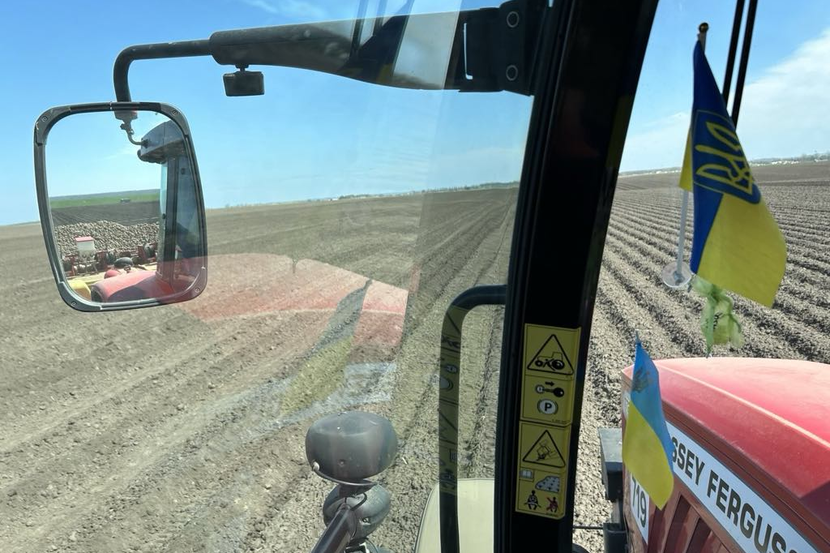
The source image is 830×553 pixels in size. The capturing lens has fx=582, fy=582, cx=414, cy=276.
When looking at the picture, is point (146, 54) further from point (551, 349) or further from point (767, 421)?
point (767, 421)

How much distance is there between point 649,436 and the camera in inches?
31.3

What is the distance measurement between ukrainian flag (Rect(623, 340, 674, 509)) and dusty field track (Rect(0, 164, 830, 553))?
0.22 metres

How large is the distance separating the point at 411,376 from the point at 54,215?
0.93m

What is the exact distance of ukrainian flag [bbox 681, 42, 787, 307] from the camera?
2.03ft

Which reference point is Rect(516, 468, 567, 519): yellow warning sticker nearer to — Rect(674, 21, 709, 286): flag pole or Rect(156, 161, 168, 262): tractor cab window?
Rect(674, 21, 709, 286): flag pole

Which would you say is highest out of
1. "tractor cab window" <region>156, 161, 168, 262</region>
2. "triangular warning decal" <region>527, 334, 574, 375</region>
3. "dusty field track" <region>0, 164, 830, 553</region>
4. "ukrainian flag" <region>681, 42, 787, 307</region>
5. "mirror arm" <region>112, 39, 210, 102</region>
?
"mirror arm" <region>112, 39, 210, 102</region>

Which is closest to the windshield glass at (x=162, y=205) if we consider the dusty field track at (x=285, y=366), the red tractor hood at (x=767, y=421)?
the dusty field track at (x=285, y=366)

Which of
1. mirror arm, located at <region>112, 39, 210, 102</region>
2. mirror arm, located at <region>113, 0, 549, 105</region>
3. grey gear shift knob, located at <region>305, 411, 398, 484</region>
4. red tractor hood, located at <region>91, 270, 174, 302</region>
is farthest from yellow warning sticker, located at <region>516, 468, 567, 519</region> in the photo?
red tractor hood, located at <region>91, 270, 174, 302</region>

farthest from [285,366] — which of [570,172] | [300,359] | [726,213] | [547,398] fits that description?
[726,213]

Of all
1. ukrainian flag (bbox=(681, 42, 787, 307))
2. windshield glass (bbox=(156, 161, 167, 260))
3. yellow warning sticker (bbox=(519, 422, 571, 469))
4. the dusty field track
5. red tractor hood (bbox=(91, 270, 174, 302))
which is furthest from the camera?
red tractor hood (bbox=(91, 270, 174, 302))

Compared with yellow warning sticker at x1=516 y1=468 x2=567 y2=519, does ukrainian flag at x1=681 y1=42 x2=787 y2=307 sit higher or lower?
A: higher

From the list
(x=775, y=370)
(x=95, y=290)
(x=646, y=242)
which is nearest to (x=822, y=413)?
(x=775, y=370)

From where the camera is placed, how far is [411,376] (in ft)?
3.35

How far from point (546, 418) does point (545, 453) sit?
0.06m
